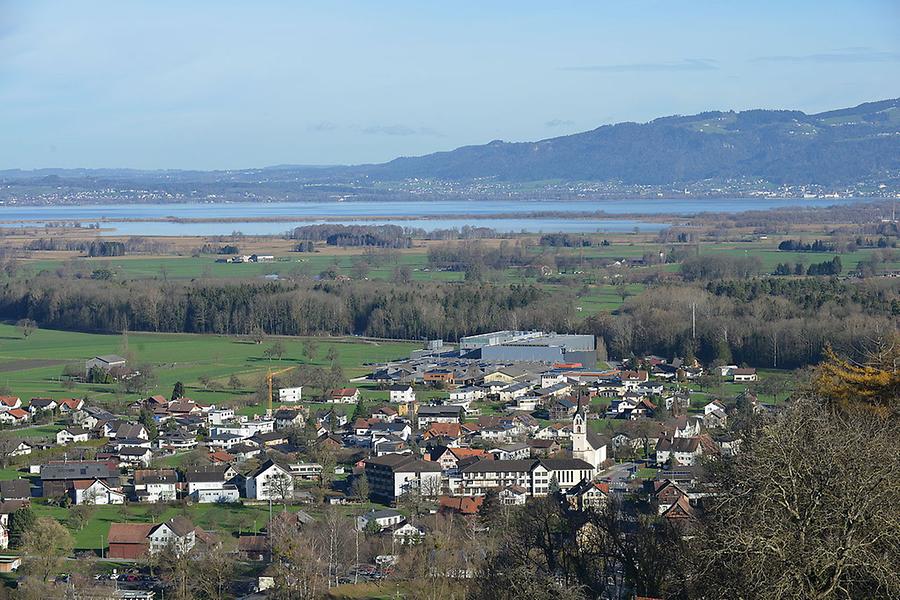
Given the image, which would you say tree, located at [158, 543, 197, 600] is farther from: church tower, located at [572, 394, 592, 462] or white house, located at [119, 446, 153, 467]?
church tower, located at [572, 394, 592, 462]

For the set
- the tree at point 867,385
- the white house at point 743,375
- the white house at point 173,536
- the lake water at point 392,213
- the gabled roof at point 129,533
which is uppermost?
the tree at point 867,385

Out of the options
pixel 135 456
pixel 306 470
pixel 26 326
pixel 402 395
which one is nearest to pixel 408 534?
pixel 306 470

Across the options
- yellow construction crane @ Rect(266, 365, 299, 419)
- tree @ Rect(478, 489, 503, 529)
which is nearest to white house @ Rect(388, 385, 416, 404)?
yellow construction crane @ Rect(266, 365, 299, 419)

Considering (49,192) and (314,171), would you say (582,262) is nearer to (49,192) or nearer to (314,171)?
(49,192)

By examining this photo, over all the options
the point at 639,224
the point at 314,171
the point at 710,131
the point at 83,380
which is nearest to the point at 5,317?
the point at 83,380

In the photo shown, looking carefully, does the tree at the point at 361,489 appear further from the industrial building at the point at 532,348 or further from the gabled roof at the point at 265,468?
the industrial building at the point at 532,348

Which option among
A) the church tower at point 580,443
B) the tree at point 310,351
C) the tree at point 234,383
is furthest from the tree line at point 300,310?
the church tower at point 580,443
